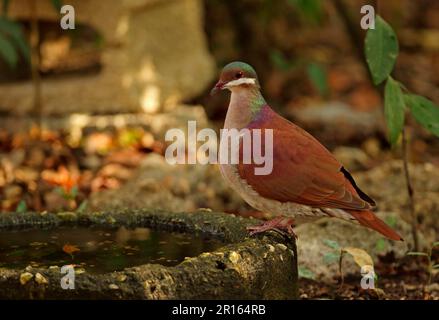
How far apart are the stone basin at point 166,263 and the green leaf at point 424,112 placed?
1.04 m

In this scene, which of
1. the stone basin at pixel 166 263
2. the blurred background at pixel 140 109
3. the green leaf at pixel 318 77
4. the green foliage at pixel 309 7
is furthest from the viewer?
the green leaf at pixel 318 77

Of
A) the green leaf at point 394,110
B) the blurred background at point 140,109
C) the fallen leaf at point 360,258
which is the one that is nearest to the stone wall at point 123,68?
the blurred background at point 140,109

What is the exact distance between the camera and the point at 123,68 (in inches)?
272

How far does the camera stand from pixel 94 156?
21.4ft

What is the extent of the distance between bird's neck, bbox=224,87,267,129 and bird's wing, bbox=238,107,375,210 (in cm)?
16

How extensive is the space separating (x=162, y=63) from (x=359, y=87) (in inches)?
124

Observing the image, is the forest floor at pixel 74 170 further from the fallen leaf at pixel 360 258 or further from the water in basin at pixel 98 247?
the water in basin at pixel 98 247

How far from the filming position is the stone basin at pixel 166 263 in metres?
3.07

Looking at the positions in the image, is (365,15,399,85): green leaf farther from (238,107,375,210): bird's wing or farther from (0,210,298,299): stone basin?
(0,210,298,299): stone basin

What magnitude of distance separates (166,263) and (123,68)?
142 inches

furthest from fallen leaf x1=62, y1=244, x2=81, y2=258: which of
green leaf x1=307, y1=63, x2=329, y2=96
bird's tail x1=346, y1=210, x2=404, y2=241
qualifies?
green leaf x1=307, y1=63, x2=329, y2=96

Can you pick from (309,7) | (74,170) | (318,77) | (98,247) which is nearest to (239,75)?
(98,247)
